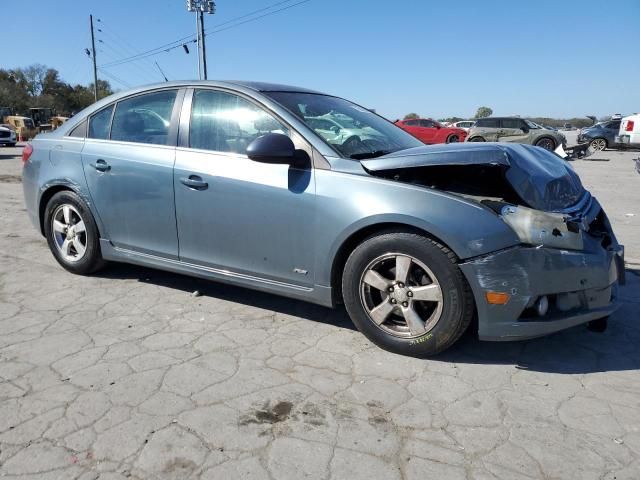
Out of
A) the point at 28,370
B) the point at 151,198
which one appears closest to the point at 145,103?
the point at 151,198

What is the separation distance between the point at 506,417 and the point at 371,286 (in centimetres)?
102

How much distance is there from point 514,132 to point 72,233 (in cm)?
1964

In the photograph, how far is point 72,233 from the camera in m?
4.29

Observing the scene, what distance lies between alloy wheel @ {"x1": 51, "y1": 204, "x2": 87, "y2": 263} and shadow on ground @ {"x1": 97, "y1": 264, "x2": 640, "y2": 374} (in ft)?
3.85

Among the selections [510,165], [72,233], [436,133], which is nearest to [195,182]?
[72,233]

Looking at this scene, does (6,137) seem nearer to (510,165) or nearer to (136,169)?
(136,169)

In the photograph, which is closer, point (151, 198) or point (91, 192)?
point (151, 198)

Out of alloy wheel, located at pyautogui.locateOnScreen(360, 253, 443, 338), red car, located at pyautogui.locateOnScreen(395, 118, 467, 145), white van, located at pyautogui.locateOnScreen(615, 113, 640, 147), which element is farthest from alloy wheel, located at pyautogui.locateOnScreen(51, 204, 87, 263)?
red car, located at pyautogui.locateOnScreen(395, 118, 467, 145)

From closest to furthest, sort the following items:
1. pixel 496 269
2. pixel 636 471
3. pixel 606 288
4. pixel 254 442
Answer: pixel 636 471
pixel 254 442
pixel 496 269
pixel 606 288

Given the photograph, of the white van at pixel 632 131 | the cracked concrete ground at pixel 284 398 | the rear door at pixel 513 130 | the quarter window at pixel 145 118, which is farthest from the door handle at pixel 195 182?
the rear door at pixel 513 130

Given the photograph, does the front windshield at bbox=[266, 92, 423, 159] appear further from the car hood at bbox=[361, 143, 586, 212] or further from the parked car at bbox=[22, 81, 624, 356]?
the car hood at bbox=[361, 143, 586, 212]

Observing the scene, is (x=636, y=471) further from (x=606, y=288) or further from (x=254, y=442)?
(x=254, y=442)

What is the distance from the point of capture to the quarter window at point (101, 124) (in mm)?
4102

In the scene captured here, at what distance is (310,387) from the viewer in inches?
105
